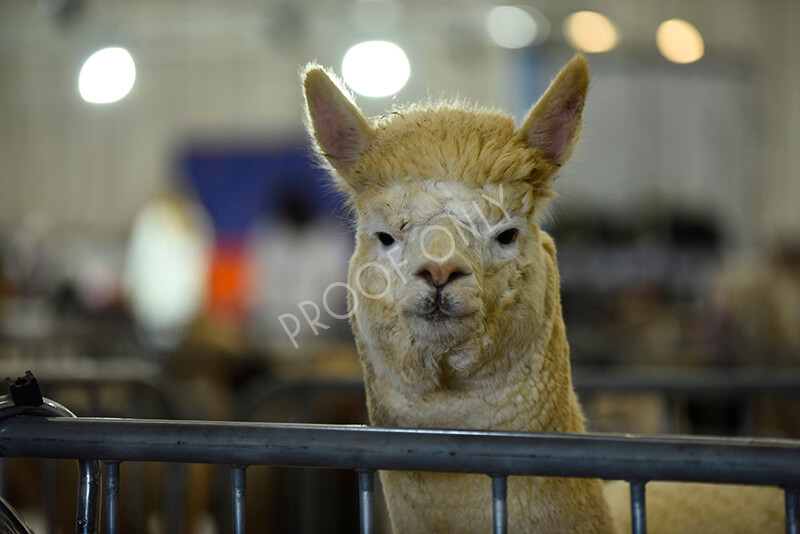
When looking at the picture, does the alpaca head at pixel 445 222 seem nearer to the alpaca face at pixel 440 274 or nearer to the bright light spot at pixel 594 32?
the alpaca face at pixel 440 274

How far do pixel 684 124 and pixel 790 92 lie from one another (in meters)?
2.29

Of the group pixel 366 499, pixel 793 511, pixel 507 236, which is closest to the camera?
pixel 793 511

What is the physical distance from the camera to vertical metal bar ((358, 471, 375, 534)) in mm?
1331

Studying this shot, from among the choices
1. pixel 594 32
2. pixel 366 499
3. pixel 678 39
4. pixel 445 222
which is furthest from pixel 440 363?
pixel 594 32

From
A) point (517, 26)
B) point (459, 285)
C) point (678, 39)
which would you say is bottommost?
point (459, 285)

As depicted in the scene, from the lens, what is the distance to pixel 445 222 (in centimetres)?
168

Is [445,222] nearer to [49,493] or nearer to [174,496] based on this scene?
[49,493]

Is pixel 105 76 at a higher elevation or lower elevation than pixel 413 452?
higher

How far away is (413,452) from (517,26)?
8195mm

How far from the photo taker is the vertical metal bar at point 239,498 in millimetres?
1359

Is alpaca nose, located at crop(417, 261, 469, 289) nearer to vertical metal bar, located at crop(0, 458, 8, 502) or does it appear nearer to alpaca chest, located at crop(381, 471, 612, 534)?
alpaca chest, located at crop(381, 471, 612, 534)

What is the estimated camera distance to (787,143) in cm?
1265

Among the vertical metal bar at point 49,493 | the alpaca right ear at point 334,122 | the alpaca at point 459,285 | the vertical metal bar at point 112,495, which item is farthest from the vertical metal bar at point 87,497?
the alpaca right ear at point 334,122

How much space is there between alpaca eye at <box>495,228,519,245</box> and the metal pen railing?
604 millimetres
